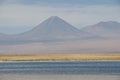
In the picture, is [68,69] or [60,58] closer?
[68,69]

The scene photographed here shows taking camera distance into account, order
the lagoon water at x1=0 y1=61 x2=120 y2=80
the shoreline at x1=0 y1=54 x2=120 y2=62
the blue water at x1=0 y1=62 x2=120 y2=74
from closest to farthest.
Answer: the lagoon water at x1=0 y1=61 x2=120 y2=80 < the blue water at x1=0 y1=62 x2=120 y2=74 < the shoreline at x1=0 y1=54 x2=120 y2=62

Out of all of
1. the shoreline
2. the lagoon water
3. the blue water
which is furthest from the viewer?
the shoreline

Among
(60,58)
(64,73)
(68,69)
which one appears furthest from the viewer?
(60,58)

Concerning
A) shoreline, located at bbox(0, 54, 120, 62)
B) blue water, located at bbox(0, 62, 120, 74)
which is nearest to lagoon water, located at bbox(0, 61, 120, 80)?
blue water, located at bbox(0, 62, 120, 74)

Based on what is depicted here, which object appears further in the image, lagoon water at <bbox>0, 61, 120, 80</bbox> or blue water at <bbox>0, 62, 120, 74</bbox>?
blue water at <bbox>0, 62, 120, 74</bbox>

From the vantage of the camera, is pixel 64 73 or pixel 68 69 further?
pixel 68 69

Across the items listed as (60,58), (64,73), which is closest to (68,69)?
(64,73)

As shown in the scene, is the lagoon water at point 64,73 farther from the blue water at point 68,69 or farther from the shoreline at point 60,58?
the shoreline at point 60,58

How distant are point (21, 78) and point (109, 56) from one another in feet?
156

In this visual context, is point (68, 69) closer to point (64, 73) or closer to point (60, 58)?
point (64, 73)

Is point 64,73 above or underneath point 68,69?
above

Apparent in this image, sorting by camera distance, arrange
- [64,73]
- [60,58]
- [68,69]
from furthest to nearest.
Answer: [60,58]
[68,69]
[64,73]

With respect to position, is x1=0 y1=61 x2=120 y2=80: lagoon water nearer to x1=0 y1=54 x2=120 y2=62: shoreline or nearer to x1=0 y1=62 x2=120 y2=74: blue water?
x1=0 y1=62 x2=120 y2=74: blue water

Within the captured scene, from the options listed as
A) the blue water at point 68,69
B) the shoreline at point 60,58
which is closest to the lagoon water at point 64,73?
the blue water at point 68,69
